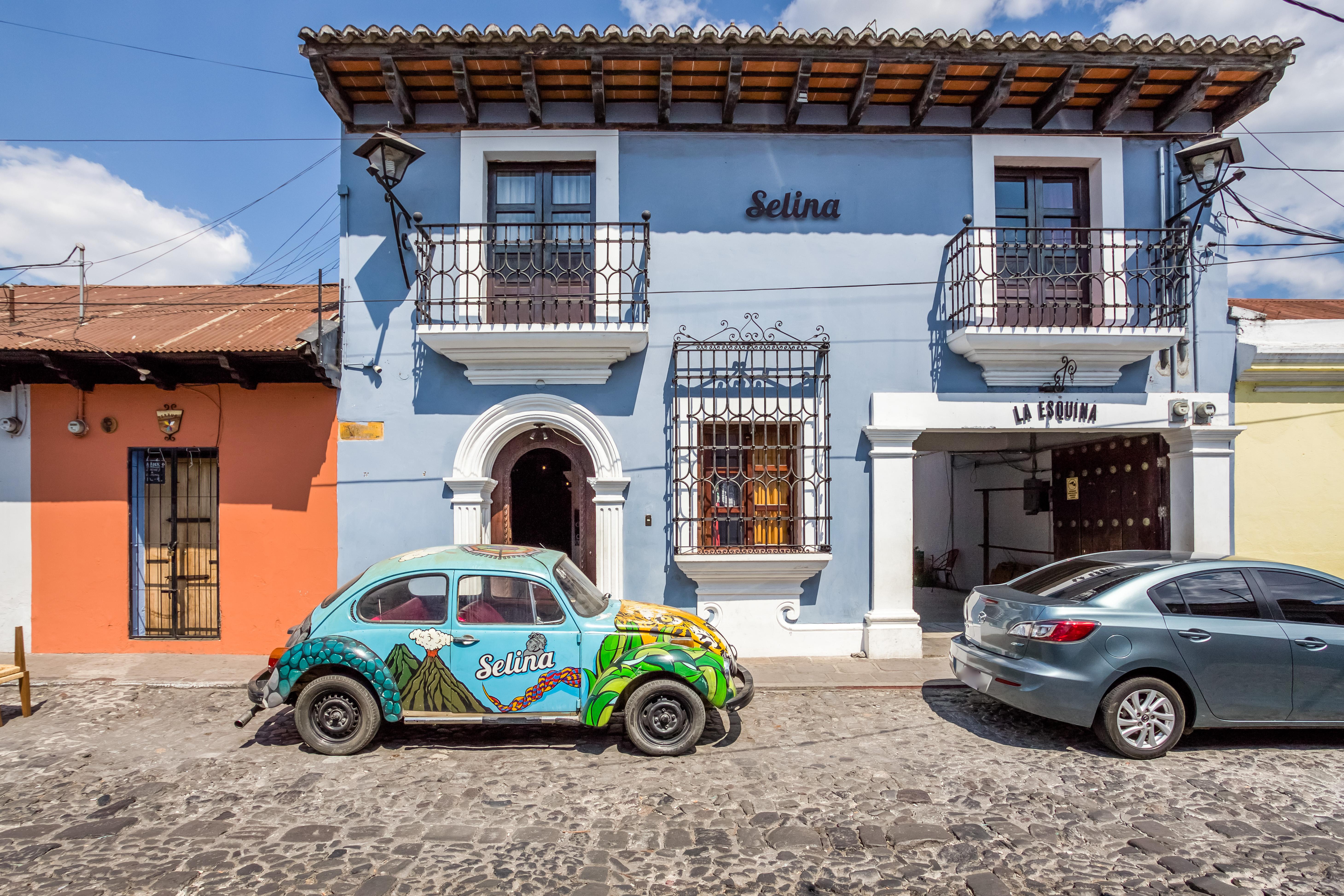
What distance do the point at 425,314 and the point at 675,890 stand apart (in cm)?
616

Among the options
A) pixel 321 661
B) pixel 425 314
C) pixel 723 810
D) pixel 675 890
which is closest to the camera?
pixel 675 890

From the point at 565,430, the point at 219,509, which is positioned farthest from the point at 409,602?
the point at 219,509

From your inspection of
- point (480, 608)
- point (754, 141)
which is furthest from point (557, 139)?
point (480, 608)

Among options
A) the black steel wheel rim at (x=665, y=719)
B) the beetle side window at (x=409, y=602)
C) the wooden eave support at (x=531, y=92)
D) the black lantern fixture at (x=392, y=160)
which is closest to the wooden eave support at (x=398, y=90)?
the black lantern fixture at (x=392, y=160)

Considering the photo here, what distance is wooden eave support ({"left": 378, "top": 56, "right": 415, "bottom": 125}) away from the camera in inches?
289

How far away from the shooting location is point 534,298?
747 centimetres

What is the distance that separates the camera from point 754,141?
8062 mm

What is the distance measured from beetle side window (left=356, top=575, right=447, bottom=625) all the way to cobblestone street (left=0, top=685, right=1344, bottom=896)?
3.37 ft

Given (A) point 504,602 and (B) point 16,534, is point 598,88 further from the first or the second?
(B) point 16,534

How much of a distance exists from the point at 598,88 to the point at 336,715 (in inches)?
261

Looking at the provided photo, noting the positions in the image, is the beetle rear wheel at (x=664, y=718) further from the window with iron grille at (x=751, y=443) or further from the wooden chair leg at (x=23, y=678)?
the wooden chair leg at (x=23, y=678)

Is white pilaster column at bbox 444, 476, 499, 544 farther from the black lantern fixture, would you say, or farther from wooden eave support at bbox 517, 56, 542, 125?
wooden eave support at bbox 517, 56, 542, 125

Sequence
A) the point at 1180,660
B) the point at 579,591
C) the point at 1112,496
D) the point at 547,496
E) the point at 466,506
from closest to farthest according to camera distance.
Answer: the point at 1180,660 → the point at 579,591 → the point at 466,506 → the point at 547,496 → the point at 1112,496

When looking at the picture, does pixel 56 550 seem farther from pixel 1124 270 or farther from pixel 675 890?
pixel 1124 270
